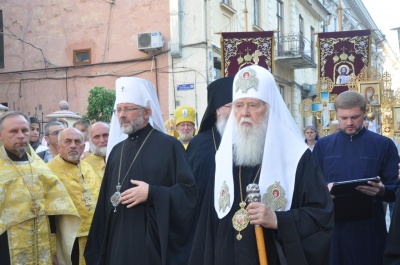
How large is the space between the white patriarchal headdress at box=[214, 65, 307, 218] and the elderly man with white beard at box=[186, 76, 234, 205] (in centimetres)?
171

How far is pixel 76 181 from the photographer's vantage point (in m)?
5.48

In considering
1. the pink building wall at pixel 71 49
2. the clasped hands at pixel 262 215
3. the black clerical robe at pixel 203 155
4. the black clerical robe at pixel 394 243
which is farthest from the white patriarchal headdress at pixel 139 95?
the pink building wall at pixel 71 49

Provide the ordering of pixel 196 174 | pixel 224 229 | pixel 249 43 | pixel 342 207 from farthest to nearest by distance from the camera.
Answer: pixel 249 43, pixel 196 174, pixel 342 207, pixel 224 229

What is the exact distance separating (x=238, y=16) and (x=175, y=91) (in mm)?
3787

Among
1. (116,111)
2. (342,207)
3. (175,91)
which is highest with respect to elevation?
(175,91)

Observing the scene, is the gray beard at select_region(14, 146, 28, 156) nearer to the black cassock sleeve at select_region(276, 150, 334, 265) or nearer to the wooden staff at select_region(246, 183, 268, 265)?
the wooden staff at select_region(246, 183, 268, 265)

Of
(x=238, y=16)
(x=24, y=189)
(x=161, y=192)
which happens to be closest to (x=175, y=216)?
(x=161, y=192)

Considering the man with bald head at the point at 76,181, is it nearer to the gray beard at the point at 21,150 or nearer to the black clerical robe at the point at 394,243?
the gray beard at the point at 21,150

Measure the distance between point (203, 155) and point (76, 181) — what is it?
124cm

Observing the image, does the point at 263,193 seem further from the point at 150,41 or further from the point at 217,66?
the point at 217,66

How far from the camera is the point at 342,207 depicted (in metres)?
4.69

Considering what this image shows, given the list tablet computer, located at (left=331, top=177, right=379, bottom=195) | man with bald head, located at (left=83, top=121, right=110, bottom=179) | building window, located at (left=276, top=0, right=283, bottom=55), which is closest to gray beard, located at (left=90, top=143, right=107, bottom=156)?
man with bald head, located at (left=83, top=121, right=110, bottom=179)

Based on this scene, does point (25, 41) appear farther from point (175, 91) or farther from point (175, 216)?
point (175, 216)

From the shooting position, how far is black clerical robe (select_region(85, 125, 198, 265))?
4.33 m
